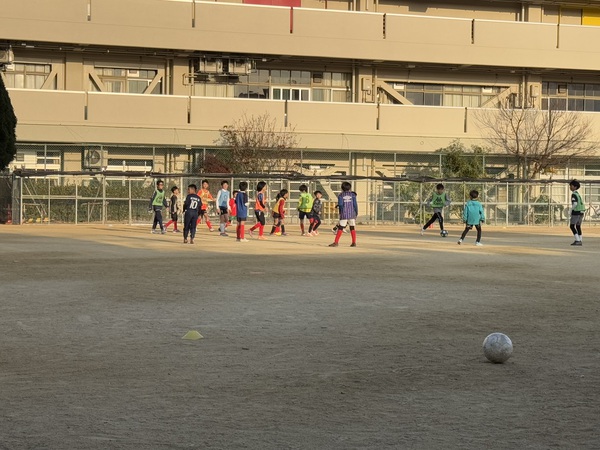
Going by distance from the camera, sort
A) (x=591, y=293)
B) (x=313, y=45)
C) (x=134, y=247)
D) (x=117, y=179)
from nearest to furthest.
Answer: (x=591, y=293)
(x=134, y=247)
(x=117, y=179)
(x=313, y=45)

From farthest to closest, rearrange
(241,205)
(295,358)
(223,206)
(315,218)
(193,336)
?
1. (315,218)
2. (223,206)
3. (241,205)
4. (193,336)
5. (295,358)

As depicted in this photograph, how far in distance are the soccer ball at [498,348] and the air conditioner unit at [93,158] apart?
3753cm

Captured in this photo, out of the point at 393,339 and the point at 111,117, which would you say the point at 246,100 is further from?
the point at 393,339

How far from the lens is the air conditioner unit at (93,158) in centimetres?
4591

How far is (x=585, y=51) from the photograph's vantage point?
50.4 m

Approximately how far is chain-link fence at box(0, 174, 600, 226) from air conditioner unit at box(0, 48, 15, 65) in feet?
16.6

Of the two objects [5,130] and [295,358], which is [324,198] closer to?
[5,130]

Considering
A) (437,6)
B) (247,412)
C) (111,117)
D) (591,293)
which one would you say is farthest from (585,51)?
(247,412)

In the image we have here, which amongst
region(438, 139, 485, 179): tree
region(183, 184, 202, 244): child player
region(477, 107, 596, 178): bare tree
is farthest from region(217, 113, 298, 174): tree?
region(183, 184, 202, 244): child player

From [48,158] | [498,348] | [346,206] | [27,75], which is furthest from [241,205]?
[498,348]

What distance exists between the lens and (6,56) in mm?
44688

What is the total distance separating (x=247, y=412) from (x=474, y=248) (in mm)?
22640

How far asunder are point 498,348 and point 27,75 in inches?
1570

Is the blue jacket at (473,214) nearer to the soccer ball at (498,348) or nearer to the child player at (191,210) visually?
the child player at (191,210)
